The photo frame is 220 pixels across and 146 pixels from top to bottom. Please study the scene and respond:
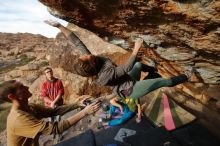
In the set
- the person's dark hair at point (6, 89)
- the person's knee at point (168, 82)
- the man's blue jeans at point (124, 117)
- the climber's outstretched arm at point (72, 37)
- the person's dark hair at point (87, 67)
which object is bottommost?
the man's blue jeans at point (124, 117)

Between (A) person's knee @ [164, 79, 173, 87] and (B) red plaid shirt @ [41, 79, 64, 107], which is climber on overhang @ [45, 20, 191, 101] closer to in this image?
(A) person's knee @ [164, 79, 173, 87]

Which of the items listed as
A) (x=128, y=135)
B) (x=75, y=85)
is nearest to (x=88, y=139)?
(x=128, y=135)

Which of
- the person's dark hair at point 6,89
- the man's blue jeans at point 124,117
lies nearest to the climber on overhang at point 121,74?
the man's blue jeans at point 124,117

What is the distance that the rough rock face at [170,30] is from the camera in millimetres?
4102

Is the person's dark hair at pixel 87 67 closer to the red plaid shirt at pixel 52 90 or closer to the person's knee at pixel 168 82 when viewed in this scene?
the person's knee at pixel 168 82

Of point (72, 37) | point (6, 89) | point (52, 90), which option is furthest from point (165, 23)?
point (52, 90)

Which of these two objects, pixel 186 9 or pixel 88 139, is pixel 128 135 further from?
pixel 186 9

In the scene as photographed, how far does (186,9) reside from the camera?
3965 millimetres

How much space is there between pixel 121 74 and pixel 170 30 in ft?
3.99

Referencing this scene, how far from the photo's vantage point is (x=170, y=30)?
4.95 m

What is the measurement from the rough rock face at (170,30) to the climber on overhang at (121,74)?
354mm

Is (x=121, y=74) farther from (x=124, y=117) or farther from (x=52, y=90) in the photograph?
(x=52, y=90)

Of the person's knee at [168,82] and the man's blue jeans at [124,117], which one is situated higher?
the person's knee at [168,82]

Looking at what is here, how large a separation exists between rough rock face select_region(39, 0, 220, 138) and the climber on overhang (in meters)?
0.35
